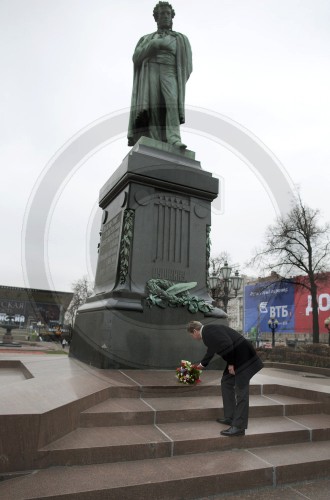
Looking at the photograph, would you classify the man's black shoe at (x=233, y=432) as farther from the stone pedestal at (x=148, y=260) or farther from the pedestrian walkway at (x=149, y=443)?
the stone pedestal at (x=148, y=260)

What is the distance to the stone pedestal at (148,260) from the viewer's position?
21.2 ft

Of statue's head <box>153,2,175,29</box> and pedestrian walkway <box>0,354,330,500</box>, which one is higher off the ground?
statue's head <box>153,2,175,29</box>

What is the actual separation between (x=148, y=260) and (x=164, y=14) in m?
6.03

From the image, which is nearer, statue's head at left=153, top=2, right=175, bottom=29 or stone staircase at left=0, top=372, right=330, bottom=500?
stone staircase at left=0, top=372, right=330, bottom=500

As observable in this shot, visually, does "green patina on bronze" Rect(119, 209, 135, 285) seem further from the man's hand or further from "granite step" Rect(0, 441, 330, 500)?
"granite step" Rect(0, 441, 330, 500)

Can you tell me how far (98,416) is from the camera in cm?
407

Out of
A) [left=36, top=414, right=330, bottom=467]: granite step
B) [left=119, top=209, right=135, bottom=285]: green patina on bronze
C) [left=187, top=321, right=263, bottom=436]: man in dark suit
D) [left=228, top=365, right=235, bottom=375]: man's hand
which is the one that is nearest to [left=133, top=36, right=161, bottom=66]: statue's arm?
[left=119, top=209, right=135, bottom=285]: green patina on bronze

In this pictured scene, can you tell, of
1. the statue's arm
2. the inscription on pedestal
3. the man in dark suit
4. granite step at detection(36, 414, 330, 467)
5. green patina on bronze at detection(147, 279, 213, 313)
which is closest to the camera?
granite step at detection(36, 414, 330, 467)

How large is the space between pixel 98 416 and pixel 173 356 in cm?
269

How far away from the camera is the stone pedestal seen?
6.46 meters

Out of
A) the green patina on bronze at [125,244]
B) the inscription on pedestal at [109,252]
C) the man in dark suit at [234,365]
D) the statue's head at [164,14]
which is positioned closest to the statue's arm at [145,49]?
the statue's head at [164,14]

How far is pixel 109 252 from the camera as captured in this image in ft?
26.0

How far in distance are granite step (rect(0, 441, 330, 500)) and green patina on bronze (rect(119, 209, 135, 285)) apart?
146 inches

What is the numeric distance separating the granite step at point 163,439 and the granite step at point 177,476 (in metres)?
0.06
